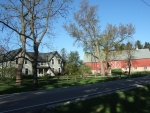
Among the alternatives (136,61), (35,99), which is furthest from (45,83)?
(136,61)

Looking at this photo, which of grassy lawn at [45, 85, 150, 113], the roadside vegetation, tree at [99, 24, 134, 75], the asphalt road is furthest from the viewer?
tree at [99, 24, 134, 75]

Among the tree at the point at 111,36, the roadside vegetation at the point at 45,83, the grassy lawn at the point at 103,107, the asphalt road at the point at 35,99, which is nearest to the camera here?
the grassy lawn at the point at 103,107

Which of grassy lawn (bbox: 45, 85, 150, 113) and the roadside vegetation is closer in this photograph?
grassy lawn (bbox: 45, 85, 150, 113)

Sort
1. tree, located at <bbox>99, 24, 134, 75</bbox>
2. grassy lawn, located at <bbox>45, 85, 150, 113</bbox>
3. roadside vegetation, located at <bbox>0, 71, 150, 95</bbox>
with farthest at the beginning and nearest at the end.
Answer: tree, located at <bbox>99, 24, 134, 75</bbox> < roadside vegetation, located at <bbox>0, 71, 150, 95</bbox> < grassy lawn, located at <bbox>45, 85, 150, 113</bbox>

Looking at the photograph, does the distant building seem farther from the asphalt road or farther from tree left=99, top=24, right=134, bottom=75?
the asphalt road

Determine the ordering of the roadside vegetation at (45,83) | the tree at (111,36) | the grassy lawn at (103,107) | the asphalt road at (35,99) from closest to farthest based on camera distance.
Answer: the grassy lawn at (103,107)
the asphalt road at (35,99)
the roadside vegetation at (45,83)
the tree at (111,36)

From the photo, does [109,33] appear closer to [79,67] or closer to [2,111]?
[79,67]

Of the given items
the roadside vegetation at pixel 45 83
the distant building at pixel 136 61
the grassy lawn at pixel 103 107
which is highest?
the distant building at pixel 136 61

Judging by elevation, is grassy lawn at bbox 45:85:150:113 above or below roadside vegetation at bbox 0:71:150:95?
below

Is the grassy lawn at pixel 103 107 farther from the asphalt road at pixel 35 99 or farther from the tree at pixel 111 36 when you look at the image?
the tree at pixel 111 36

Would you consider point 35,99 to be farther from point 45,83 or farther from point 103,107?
point 45,83

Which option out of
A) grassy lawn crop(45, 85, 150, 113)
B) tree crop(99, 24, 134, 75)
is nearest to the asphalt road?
grassy lawn crop(45, 85, 150, 113)

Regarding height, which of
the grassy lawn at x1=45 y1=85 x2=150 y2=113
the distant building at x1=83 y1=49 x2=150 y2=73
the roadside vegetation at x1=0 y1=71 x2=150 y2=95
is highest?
the distant building at x1=83 y1=49 x2=150 y2=73

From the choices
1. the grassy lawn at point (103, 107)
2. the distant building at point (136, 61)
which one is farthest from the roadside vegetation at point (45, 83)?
the distant building at point (136, 61)
